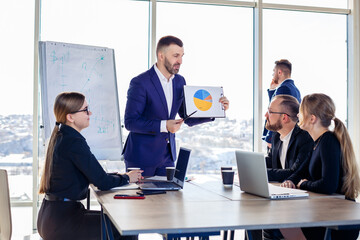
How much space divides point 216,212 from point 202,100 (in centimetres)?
151

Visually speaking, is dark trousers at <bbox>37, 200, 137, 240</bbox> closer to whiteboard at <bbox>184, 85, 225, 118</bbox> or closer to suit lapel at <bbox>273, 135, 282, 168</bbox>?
whiteboard at <bbox>184, 85, 225, 118</bbox>

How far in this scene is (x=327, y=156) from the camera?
2342 millimetres

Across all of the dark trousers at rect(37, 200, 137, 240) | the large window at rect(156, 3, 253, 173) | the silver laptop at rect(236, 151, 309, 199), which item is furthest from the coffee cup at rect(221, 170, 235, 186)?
the large window at rect(156, 3, 253, 173)

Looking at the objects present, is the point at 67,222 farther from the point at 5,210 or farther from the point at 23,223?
the point at 23,223

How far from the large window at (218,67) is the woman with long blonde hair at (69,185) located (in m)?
2.68

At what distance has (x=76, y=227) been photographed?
7.76 feet

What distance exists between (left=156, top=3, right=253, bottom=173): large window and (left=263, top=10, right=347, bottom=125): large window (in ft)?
1.06

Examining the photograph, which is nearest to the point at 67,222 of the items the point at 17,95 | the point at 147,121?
the point at 147,121

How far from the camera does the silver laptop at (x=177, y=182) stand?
246 cm

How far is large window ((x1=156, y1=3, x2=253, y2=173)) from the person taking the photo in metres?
5.14

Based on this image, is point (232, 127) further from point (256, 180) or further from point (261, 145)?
point (256, 180)

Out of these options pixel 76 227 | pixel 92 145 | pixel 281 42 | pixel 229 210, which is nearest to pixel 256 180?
pixel 229 210

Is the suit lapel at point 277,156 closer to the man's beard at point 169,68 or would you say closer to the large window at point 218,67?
the man's beard at point 169,68

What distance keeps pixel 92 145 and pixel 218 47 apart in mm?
2025
